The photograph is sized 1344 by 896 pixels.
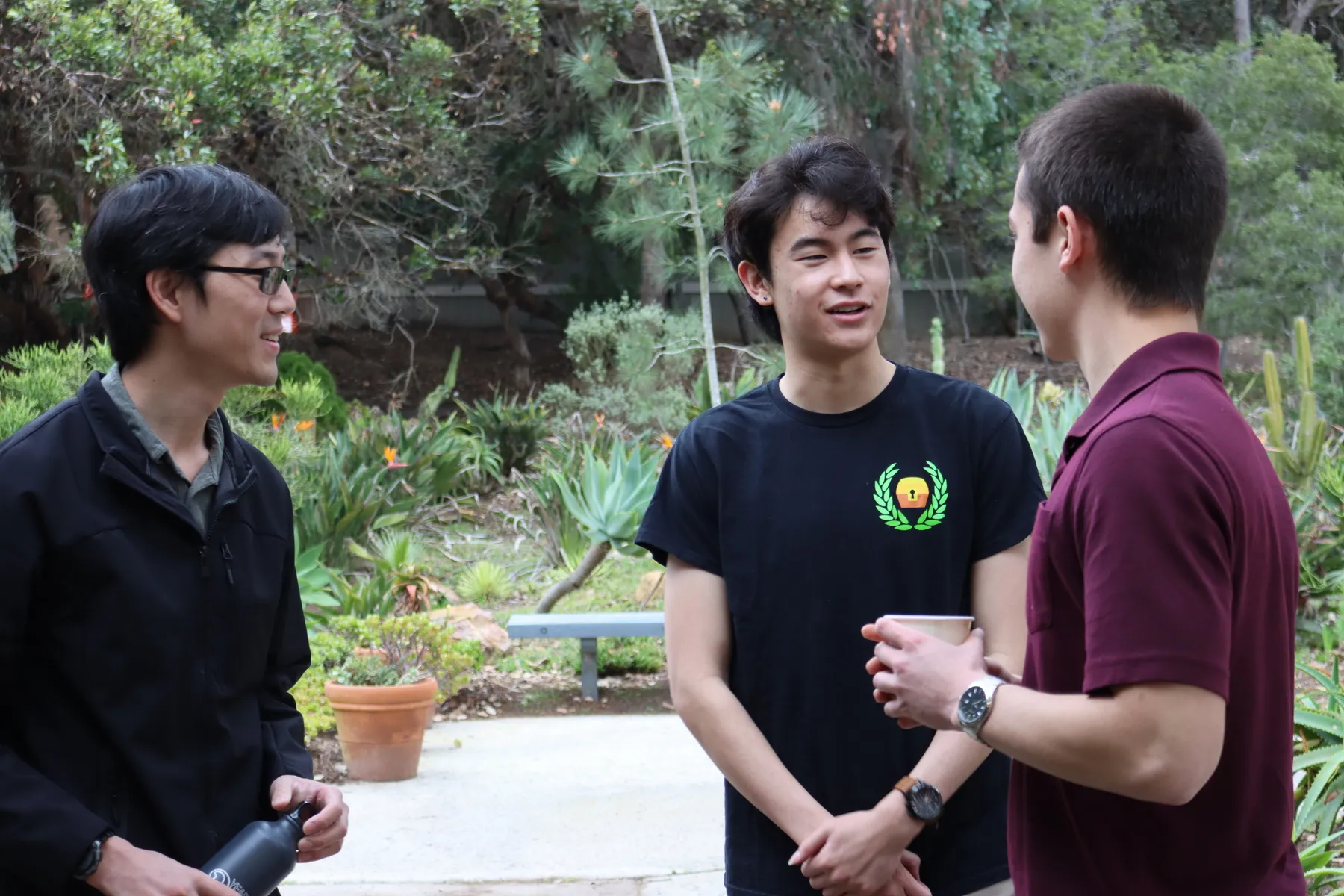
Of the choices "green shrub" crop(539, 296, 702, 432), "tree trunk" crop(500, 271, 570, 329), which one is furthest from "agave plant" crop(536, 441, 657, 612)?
"tree trunk" crop(500, 271, 570, 329)

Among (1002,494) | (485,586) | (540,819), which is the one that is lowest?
(485,586)

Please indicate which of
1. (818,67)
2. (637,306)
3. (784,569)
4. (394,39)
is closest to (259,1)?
(394,39)

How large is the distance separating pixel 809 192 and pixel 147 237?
1135mm

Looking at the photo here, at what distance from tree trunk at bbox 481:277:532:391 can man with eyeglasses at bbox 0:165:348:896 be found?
55.3ft

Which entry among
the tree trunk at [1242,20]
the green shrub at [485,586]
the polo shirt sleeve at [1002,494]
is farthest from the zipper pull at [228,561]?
the tree trunk at [1242,20]

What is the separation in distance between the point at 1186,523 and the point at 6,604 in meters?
1.58

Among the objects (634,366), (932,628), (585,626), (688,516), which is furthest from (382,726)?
(634,366)

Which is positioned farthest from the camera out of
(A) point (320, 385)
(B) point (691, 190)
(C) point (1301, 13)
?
(C) point (1301, 13)

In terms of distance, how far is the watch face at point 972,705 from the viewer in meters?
1.70

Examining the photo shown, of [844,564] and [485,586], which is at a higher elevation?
[844,564]

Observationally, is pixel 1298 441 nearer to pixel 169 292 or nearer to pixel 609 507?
pixel 609 507

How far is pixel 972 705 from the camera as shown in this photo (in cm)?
171

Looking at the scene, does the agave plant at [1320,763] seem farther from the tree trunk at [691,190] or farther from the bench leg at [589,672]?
the tree trunk at [691,190]

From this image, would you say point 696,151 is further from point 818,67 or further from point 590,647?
point 590,647
